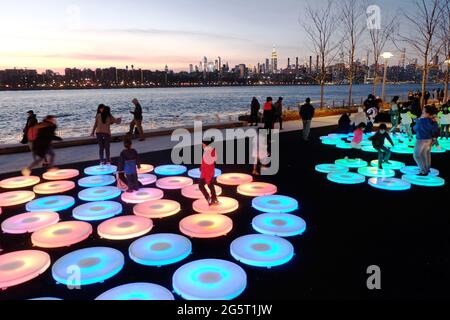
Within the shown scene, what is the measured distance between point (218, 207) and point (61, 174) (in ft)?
19.1

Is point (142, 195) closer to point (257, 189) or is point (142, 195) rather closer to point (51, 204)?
point (51, 204)

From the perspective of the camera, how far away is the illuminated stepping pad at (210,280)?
432 cm

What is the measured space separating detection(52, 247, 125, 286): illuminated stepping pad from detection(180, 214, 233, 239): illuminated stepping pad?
1439 millimetres

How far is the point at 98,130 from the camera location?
33.7 feet

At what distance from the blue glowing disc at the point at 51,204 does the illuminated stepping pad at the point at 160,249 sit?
2928 mm

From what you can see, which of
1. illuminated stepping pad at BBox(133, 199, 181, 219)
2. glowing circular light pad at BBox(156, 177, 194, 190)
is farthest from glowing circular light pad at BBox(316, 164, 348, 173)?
illuminated stepping pad at BBox(133, 199, 181, 219)

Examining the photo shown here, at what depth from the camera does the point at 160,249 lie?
216 inches

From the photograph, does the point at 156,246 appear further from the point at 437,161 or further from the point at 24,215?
the point at 437,161

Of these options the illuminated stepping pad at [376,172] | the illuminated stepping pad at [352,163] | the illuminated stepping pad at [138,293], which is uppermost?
the illuminated stepping pad at [352,163]

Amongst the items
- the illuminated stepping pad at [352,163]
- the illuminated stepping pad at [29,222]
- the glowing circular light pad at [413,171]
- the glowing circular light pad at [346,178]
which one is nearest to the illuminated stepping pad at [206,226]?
the illuminated stepping pad at [29,222]

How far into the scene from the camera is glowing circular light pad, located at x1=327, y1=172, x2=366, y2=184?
9.34 metres

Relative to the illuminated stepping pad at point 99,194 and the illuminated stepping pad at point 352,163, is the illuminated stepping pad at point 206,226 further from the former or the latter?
the illuminated stepping pad at point 352,163

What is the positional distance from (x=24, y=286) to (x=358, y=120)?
16.6 meters
